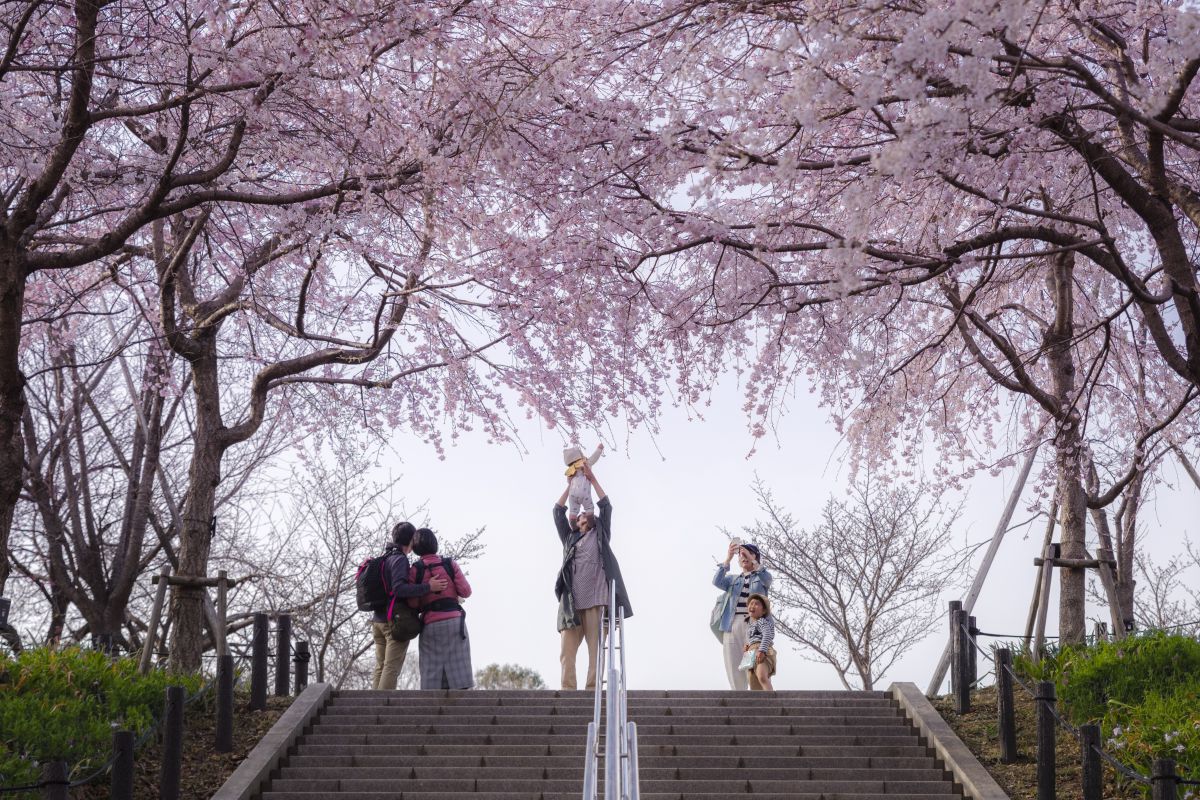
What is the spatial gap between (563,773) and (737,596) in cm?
313

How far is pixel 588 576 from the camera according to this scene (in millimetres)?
11234

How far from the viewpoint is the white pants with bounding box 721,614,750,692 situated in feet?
38.2

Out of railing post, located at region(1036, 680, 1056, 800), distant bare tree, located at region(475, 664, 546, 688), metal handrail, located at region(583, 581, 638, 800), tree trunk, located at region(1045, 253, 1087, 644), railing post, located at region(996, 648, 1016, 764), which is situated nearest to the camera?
metal handrail, located at region(583, 581, 638, 800)

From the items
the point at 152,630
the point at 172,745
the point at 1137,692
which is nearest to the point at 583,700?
the point at 172,745

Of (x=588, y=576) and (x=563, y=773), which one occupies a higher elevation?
(x=588, y=576)

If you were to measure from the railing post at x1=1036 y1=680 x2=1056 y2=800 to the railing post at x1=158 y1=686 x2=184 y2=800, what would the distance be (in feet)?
19.5

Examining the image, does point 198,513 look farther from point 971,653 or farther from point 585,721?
point 971,653

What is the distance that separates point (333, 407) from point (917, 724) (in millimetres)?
9372

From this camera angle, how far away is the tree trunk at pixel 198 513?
11891 millimetres

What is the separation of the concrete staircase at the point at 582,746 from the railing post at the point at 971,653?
0.78 metres

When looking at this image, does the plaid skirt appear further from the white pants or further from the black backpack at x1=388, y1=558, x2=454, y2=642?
the white pants

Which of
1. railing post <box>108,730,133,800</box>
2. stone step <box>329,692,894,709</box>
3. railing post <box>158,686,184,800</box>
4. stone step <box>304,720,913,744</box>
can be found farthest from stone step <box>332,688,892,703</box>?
railing post <box>108,730,133,800</box>

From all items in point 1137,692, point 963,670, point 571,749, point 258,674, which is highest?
point 258,674

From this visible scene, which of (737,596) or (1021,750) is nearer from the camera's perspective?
(1021,750)
